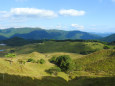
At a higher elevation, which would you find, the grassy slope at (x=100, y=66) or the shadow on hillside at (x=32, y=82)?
the shadow on hillside at (x=32, y=82)

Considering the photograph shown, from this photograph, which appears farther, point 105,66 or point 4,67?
point 105,66

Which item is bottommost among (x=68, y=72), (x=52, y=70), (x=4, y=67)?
(x=68, y=72)

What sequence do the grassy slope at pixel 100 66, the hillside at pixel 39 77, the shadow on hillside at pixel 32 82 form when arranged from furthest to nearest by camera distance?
the grassy slope at pixel 100 66 < the hillside at pixel 39 77 < the shadow on hillside at pixel 32 82

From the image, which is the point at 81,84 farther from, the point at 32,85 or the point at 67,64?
the point at 67,64

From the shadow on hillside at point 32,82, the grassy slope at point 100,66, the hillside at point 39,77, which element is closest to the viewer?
the shadow on hillside at point 32,82

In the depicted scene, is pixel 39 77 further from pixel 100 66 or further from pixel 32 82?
pixel 100 66

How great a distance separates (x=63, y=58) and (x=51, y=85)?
63.2 m

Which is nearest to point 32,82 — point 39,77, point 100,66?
point 39,77

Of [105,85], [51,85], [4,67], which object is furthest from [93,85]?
[4,67]

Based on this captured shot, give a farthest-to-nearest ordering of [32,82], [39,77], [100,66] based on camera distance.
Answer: [100,66], [39,77], [32,82]

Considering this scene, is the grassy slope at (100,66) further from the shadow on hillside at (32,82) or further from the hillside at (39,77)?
the shadow on hillside at (32,82)

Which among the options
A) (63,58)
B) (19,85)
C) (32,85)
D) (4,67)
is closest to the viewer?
(19,85)

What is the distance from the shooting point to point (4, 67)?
66.6 metres

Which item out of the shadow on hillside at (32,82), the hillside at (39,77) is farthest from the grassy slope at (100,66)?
the shadow on hillside at (32,82)
